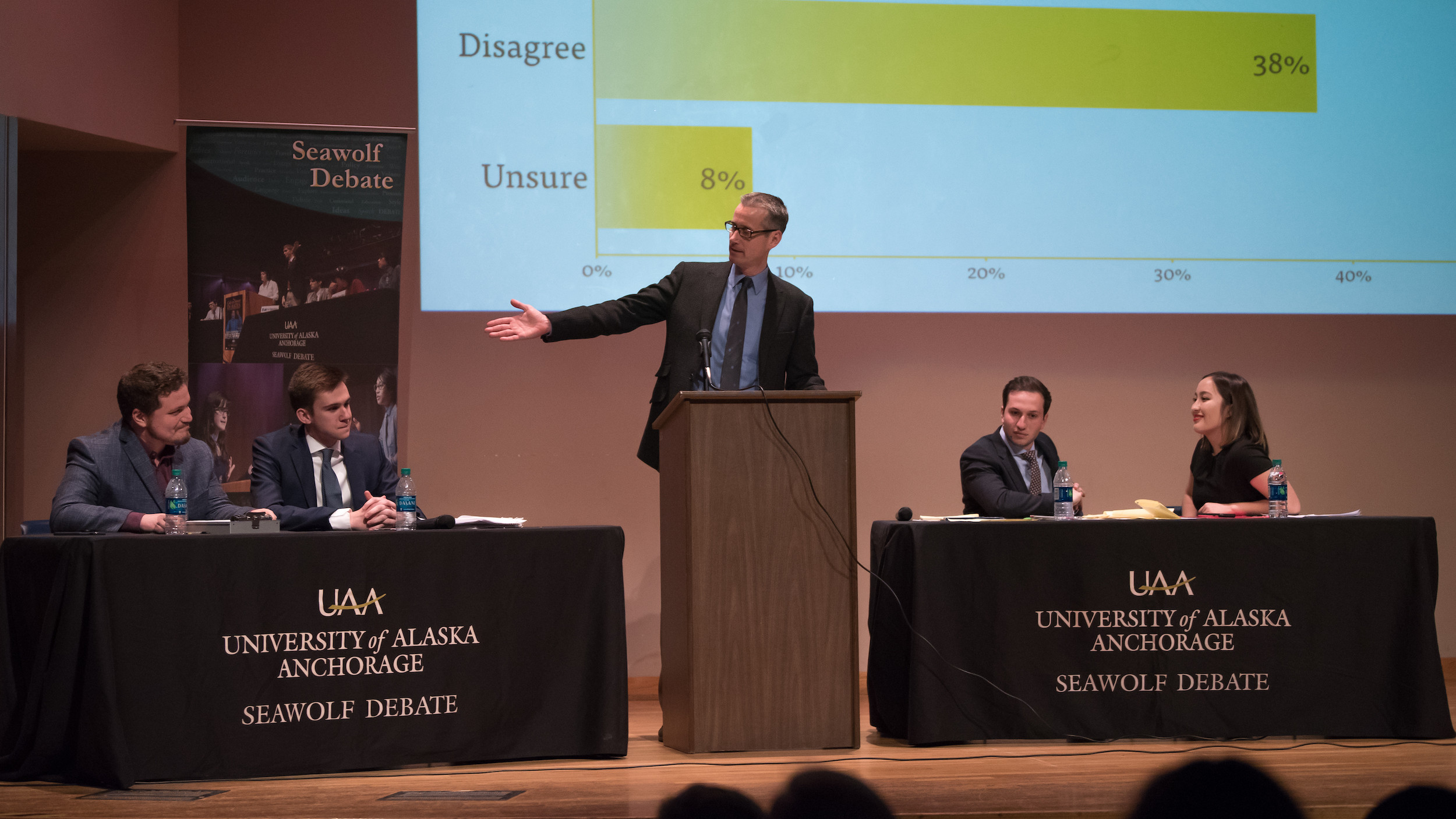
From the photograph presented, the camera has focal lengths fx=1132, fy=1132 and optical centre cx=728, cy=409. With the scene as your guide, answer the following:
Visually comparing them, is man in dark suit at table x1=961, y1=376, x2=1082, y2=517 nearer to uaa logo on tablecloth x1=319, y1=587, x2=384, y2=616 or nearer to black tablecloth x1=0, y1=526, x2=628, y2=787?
black tablecloth x1=0, y1=526, x2=628, y2=787

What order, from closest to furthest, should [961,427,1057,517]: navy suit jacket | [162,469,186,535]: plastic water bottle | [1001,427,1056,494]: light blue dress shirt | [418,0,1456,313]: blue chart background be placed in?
[162,469,186,535]: plastic water bottle < [961,427,1057,517]: navy suit jacket < [1001,427,1056,494]: light blue dress shirt < [418,0,1456,313]: blue chart background

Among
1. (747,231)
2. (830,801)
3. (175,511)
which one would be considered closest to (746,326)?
(747,231)

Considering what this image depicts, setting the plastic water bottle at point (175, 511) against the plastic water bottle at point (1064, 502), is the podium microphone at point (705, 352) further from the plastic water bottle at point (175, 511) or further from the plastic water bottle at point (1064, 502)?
the plastic water bottle at point (175, 511)

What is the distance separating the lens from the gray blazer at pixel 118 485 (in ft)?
10.1

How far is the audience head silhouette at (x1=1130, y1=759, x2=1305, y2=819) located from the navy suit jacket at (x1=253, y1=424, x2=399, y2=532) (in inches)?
108

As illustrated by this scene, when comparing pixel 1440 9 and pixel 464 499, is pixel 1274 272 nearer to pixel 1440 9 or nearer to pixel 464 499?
pixel 1440 9

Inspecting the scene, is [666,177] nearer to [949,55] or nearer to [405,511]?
[949,55]

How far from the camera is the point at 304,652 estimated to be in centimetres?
285

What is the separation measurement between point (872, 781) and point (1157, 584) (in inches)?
43.3

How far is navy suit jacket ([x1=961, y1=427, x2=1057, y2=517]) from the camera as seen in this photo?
3719 mm

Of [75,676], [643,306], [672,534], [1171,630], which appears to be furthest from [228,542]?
[1171,630]

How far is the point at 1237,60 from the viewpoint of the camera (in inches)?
182

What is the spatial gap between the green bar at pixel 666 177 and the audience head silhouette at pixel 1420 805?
356cm

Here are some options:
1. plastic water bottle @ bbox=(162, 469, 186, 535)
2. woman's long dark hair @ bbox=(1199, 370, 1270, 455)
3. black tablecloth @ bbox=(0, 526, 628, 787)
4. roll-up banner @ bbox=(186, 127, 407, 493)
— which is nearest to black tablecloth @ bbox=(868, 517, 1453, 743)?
woman's long dark hair @ bbox=(1199, 370, 1270, 455)
